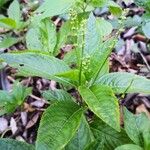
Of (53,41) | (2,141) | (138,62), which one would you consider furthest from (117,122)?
(138,62)

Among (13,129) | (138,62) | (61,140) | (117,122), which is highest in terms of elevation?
(117,122)

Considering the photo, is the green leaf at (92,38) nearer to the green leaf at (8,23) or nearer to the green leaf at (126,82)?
the green leaf at (126,82)

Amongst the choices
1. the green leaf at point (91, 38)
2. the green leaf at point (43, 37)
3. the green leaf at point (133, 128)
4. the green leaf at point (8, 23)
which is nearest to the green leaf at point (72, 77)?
the green leaf at point (91, 38)

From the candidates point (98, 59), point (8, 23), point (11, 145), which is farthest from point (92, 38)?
point (8, 23)

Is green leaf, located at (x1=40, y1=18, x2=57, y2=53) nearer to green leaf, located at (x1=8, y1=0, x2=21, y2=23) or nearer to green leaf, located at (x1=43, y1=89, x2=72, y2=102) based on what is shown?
green leaf, located at (x1=43, y1=89, x2=72, y2=102)

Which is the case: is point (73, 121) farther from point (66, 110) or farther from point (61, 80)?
point (61, 80)
